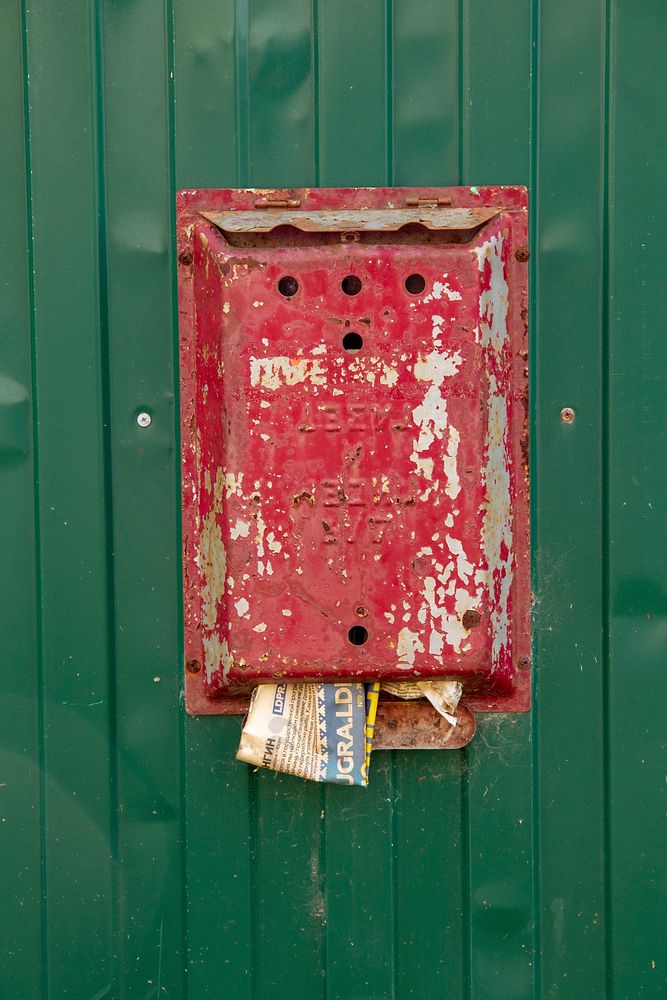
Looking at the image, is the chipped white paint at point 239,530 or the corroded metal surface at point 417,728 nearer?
the chipped white paint at point 239,530

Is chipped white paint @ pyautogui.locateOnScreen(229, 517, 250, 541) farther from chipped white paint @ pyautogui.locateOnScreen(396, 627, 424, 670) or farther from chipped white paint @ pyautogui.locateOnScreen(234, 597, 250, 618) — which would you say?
chipped white paint @ pyautogui.locateOnScreen(396, 627, 424, 670)

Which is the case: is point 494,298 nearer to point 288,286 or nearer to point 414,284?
point 414,284

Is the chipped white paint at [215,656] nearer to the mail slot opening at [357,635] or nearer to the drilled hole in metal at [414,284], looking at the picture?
the mail slot opening at [357,635]

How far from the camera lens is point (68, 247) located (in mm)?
1346

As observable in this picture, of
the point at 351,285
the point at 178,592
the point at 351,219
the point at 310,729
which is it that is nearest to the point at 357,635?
the point at 310,729

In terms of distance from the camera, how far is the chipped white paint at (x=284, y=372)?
118 cm

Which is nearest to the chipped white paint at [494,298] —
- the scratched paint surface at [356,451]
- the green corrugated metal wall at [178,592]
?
the scratched paint surface at [356,451]

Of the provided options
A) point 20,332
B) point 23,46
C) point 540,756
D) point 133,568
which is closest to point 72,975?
point 133,568

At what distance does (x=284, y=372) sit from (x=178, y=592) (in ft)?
1.36

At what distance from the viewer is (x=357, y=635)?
121 cm

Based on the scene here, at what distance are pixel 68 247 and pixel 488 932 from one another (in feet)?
4.23

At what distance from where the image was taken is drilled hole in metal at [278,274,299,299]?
1182mm

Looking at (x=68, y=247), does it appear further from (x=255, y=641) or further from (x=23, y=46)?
(x=255, y=641)

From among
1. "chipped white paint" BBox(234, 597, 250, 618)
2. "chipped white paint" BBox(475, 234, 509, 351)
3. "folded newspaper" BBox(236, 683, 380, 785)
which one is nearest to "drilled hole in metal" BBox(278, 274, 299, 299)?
"chipped white paint" BBox(475, 234, 509, 351)
